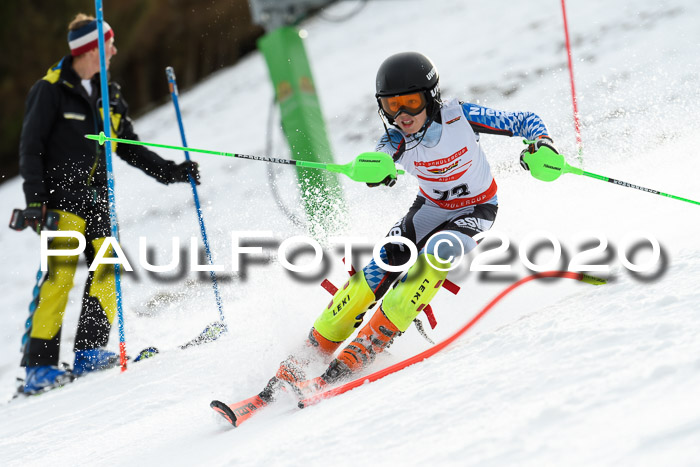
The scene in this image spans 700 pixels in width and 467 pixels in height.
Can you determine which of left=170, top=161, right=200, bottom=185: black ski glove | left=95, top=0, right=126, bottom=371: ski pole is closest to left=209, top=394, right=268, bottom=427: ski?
left=95, top=0, right=126, bottom=371: ski pole

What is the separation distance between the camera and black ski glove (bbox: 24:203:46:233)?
156 inches

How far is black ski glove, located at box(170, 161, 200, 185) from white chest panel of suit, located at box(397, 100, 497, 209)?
5.78 feet

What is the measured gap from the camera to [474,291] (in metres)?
3.77

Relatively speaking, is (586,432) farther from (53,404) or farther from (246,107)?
(246,107)

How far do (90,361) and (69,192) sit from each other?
108 cm

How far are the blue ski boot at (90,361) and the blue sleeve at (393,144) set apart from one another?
2.31 meters

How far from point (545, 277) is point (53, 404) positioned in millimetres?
2784

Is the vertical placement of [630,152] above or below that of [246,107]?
below

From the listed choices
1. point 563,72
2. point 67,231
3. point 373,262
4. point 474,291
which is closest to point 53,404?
Result: point 67,231

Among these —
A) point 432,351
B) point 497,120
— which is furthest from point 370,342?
point 497,120

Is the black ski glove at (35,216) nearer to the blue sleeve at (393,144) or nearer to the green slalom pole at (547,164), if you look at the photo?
the blue sleeve at (393,144)

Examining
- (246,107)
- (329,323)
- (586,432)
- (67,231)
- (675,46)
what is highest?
(246,107)

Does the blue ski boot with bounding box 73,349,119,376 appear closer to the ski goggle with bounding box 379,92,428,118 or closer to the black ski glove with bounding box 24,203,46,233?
the black ski glove with bounding box 24,203,46,233

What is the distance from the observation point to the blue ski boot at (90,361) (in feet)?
13.7
